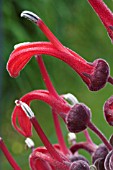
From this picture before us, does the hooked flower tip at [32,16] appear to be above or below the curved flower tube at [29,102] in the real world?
above

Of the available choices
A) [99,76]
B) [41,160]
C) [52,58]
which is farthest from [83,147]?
[52,58]

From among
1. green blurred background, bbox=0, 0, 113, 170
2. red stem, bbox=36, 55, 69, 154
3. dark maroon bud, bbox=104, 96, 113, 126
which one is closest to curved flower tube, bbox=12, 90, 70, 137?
red stem, bbox=36, 55, 69, 154

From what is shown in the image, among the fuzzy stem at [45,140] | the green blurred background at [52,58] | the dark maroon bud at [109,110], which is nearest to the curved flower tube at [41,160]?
the fuzzy stem at [45,140]

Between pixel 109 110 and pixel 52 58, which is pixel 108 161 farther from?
pixel 52 58

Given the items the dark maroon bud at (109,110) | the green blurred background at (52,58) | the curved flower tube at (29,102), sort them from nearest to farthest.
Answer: the dark maroon bud at (109,110), the curved flower tube at (29,102), the green blurred background at (52,58)

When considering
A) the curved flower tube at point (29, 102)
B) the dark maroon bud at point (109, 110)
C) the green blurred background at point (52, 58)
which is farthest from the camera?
the green blurred background at point (52, 58)

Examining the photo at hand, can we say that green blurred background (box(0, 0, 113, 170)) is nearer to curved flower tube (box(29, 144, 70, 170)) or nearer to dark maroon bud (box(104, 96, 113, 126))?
curved flower tube (box(29, 144, 70, 170))

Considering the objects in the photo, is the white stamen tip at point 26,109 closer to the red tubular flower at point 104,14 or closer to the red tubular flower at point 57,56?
the red tubular flower at point 57,56

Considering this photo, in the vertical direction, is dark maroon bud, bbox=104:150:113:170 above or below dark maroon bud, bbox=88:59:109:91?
below
